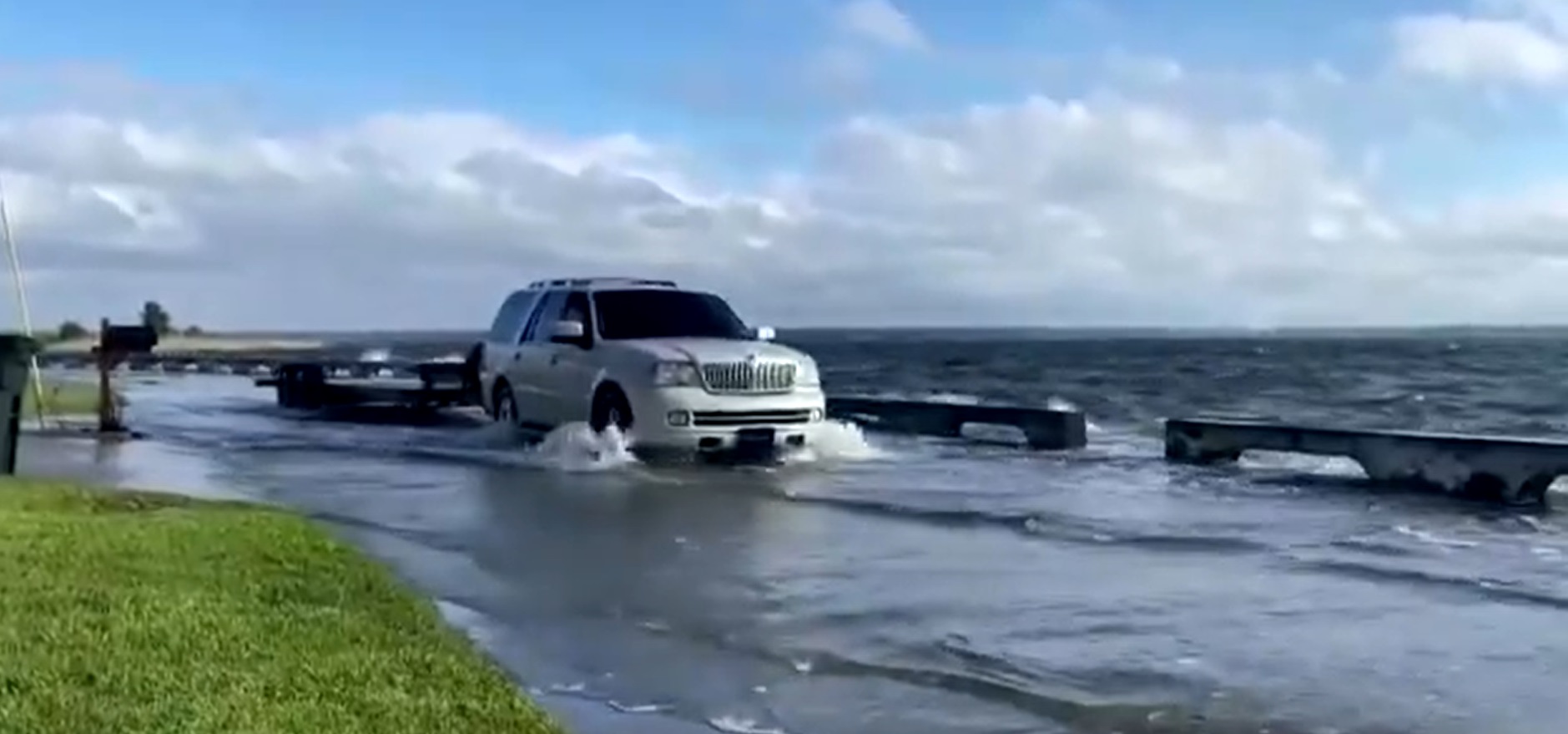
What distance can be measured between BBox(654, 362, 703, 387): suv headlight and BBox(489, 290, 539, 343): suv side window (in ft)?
12.0

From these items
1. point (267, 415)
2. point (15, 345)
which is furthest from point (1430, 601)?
point (267, 415)

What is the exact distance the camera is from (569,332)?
18031 millimetres

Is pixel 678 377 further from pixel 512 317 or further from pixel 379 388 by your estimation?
pixel 379 388

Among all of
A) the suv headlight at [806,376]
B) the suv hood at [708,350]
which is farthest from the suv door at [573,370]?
the suv headlight at [806,376]

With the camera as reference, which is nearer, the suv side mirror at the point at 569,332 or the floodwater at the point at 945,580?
the floodwater at the point at 945,580

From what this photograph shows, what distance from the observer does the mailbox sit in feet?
72.5

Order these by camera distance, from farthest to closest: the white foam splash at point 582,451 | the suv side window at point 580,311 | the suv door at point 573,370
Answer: the suv side window at point 580,311, the suv door at point 573,370, the white foam splash at point 582,451

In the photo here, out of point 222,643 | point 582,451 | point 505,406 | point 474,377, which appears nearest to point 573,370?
point 582,451

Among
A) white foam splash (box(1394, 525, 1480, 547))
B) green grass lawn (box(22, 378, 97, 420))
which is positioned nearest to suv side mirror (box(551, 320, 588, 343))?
green grass lawn (box(22, 378, 97, 420))

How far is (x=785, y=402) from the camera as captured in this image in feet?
57.4

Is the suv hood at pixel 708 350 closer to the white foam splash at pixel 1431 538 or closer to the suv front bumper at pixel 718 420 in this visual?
the suv front bumper at pixel 718 420

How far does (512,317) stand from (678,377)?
4.50m

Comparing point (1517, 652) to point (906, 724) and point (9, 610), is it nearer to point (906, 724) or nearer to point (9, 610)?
point (906, 724)

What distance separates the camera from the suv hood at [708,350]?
56.3ft
